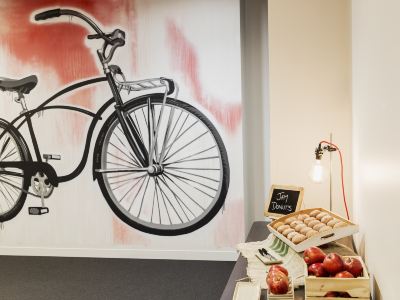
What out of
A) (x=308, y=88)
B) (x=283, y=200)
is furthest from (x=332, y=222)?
(x=308, y=88)

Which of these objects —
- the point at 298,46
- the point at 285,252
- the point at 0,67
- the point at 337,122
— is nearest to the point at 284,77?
the point at 298,46

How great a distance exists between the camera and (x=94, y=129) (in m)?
4.62

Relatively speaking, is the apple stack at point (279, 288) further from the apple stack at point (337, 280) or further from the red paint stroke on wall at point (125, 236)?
the red paint stroke on wall at point (125, 236)

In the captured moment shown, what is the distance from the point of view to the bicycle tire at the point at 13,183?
15.7 ft

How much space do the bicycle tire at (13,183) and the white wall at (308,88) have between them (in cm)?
269

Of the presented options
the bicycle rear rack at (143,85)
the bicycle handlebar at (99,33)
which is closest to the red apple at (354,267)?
the bicycle rear rack at (143,85)

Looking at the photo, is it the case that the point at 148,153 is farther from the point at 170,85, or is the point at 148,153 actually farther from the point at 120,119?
the point at 170,85

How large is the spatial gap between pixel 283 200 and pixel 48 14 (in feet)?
9.78

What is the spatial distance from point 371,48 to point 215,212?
2.84 metres

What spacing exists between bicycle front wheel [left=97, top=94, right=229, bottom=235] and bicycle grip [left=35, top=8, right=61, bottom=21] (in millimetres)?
1093

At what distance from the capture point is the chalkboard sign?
9.56 feet

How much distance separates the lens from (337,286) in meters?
1.68

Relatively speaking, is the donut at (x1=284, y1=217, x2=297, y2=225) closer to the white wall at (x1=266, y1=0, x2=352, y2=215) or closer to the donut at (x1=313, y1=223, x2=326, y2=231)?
the donut at (x1=313, y1=223, x2=326, y2=231)

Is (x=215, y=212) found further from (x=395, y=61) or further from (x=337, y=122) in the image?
(x=395, y=61)
